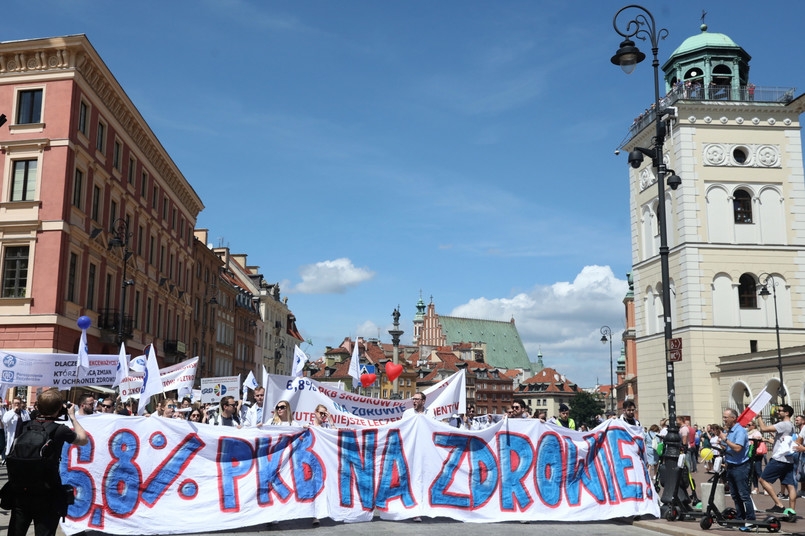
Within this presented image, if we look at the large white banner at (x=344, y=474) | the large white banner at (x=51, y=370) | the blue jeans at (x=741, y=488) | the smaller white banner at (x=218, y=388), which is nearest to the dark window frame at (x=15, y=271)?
the smaller white banner at (x=218, y=388)

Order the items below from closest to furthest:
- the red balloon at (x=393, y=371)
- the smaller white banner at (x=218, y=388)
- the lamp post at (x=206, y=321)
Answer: the smaller white banner at (x=218, y=388) → the red balloon at (x=393, y=371) → the lamp post at (x=206, y=321)

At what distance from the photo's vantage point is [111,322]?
3519 cm

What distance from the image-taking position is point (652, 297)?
45.8 metres

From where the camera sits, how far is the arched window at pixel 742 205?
4300 centimetres

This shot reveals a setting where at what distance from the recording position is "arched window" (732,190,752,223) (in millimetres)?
43000

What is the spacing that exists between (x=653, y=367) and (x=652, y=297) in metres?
3.99

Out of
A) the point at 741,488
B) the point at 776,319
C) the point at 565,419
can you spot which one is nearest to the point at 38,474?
the point at 741,488

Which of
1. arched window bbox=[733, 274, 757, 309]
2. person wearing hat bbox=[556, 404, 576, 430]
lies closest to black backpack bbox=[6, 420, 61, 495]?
person wearing hat bbox=[556, 404, 576, 430]

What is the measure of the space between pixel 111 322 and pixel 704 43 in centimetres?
3510

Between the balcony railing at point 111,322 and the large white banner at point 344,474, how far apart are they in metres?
24.8

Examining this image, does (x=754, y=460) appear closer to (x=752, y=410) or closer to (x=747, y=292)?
(x=752, y=410)

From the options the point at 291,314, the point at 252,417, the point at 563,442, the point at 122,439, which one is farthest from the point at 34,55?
the point at 291,314

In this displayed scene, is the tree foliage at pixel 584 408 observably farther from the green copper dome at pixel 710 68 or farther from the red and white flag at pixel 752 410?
the red and white flag at pixel 752 410

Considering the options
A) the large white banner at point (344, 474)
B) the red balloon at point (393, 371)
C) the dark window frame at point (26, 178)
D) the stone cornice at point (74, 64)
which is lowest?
the large white banner at point (344, 474)
